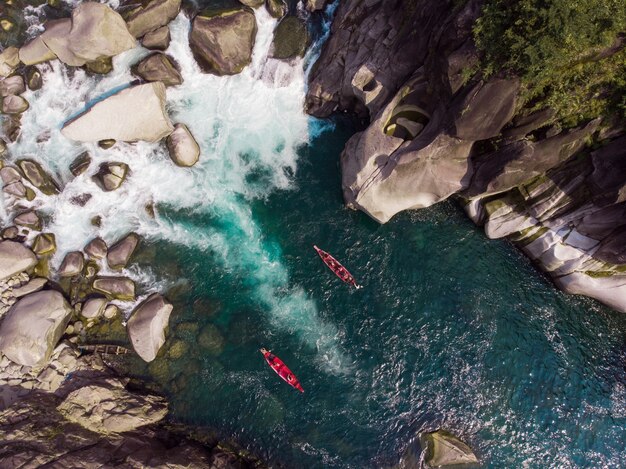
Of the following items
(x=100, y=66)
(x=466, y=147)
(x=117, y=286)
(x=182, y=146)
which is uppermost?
(x=466, y=147)

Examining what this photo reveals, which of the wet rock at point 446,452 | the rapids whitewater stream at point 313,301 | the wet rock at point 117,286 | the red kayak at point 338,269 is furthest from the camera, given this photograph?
the wet rock at point 117,286

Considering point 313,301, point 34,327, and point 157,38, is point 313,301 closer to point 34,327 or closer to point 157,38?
point 34,327

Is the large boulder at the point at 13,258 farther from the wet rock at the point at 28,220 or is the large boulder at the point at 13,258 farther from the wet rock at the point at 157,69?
the wet rock at the point at 157,69

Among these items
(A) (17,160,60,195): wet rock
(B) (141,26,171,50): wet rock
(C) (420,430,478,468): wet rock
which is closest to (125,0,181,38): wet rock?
(B) (141,26,171,50): wet rock

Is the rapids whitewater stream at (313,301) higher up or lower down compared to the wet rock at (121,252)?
higher up

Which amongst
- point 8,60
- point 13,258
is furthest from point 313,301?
point 8,60

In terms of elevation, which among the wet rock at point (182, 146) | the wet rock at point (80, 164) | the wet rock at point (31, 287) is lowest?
the wet rock at point (31, 287)

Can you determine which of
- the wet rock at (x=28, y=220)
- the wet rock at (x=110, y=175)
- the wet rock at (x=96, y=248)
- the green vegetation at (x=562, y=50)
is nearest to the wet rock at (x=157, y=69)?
the wet rock at (x=110, y=175)

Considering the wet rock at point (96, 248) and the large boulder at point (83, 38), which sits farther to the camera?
the wet rock at point (96, 248)
